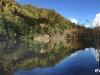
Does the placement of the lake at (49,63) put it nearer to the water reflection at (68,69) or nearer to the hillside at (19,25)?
the water reflection at (68,69)

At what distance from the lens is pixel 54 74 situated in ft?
49.5

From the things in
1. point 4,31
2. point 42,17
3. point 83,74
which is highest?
point 42,17

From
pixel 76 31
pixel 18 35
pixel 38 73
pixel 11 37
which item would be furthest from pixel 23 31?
pixel 38 73

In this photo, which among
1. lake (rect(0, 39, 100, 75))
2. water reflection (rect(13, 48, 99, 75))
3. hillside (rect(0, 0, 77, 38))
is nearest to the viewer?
water reflection (rect(13, 48, 99, 75))

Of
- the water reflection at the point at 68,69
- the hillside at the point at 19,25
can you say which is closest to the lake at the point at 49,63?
the water reflection at the point at 68,69

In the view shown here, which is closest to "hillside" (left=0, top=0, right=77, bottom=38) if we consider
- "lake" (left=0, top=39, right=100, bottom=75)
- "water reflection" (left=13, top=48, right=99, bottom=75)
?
"lake" (left=0, top=39, right=100, bottom=75)

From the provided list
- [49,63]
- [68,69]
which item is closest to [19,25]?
[49,63]

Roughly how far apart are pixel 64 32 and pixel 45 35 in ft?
74.3

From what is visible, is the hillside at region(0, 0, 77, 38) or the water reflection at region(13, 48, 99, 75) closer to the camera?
the water reflection at region(13, 48, 99, 75)

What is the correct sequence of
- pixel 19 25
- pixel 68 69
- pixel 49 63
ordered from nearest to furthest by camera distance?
pixel 68 69 → pixel 49 63 → pixel 19 25

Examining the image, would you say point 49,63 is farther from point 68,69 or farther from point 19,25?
point 19,25

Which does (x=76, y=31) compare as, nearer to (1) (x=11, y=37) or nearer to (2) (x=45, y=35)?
(2) (x=45, y=35)

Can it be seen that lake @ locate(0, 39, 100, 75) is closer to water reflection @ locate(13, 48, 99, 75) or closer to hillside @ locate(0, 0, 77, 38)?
water reflection @ locate(13, 48, 99, 75)

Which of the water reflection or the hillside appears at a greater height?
the hillside
